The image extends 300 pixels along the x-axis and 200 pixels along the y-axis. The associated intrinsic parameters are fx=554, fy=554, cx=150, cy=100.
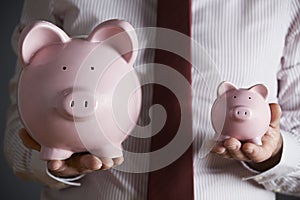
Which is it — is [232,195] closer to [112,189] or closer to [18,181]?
[112,189]

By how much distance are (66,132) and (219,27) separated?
0.22 meters

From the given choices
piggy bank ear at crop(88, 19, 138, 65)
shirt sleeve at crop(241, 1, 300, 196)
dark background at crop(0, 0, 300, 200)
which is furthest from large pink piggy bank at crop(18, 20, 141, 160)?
dark background at crop(0, 0, 300, 200)

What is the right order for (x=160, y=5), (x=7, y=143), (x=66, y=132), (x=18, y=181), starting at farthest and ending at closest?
(x=18, y=181) < (x=7, y=143) < (x=160, y=5) < (x=66, y=132)

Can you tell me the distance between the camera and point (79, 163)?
20.0 inches

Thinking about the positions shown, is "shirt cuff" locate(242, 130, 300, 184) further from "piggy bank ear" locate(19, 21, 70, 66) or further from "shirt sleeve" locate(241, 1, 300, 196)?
"piggy bank ear" locate(19, 21, 70, 66)

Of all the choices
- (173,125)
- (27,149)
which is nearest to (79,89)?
(173,125)

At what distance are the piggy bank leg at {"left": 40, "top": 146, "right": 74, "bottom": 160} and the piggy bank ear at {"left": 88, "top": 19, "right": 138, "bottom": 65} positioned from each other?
0.32 ft

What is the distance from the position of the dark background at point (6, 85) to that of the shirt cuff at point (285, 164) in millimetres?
363

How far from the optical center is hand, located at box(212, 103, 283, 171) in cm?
49

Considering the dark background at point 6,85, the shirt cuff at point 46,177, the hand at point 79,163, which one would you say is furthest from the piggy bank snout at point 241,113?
the dark background at point 6,85

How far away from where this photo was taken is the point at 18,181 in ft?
3.19

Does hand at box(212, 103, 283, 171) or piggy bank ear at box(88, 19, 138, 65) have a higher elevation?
piggy bank ear at box(88, 19, 138, 65)

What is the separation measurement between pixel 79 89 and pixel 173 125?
0.13 m

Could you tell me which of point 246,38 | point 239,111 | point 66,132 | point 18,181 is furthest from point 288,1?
point 18,181
